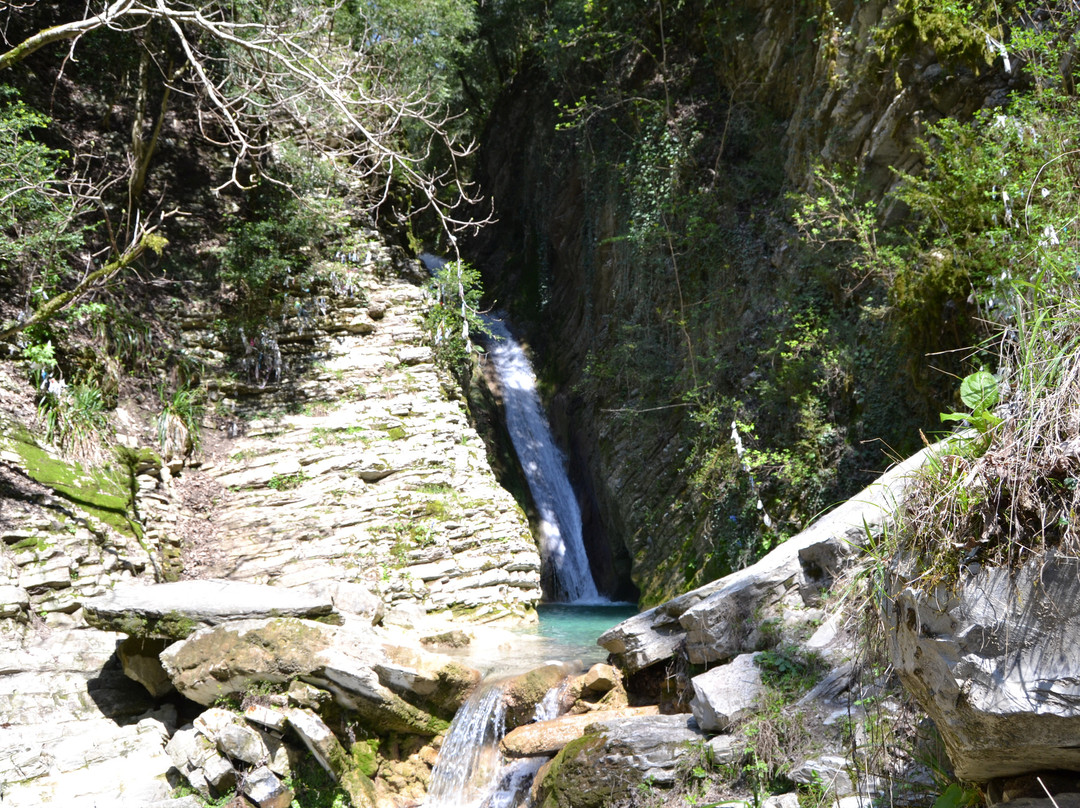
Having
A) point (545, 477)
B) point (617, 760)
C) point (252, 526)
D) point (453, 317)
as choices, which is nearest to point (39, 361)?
point (252, 526)

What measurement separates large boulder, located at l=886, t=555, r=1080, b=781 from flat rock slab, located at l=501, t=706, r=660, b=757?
2866 mm

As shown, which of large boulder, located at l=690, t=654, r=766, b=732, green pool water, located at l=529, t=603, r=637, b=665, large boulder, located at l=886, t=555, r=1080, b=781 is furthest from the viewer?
green pool water, located at l=529, t=603, r=637, b=665

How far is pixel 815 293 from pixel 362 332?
20.7ft

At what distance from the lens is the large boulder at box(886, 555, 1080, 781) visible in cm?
209

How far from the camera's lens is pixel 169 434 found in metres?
8.88

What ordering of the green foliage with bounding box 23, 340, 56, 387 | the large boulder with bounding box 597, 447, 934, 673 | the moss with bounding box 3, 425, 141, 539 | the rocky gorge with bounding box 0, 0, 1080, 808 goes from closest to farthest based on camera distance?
1. the rocky gorge with bounding box 0, 0, 1080, 808
2. the large boulder with bounding box 597, 447, 934, 673
3. the moss with bounding box 3, 425, 141, 539
4. the green foliage with bounding box 23, 340, 56, 387

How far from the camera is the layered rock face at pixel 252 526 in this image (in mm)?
5355

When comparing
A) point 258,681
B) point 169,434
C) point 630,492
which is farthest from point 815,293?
point 169,434

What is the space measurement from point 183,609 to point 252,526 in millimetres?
2744

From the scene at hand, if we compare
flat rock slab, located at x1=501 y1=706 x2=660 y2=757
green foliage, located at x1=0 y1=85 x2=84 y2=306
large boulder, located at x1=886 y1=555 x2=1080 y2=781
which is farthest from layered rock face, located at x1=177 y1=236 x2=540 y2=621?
large boulder, located at x1=886 y1=555 x2=1080 y2=781

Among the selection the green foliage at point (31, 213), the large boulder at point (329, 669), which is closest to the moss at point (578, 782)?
the large boulder at point (329, 669)

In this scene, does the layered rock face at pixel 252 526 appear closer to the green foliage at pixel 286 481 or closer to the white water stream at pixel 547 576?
the green foliage at pixel 286 481

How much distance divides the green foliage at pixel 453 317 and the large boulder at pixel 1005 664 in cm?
882

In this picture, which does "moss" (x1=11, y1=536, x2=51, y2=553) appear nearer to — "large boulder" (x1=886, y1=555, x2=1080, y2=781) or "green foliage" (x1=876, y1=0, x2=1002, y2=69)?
"large boulder" (x1=886, y1=555, x2=1080, y2=781)
